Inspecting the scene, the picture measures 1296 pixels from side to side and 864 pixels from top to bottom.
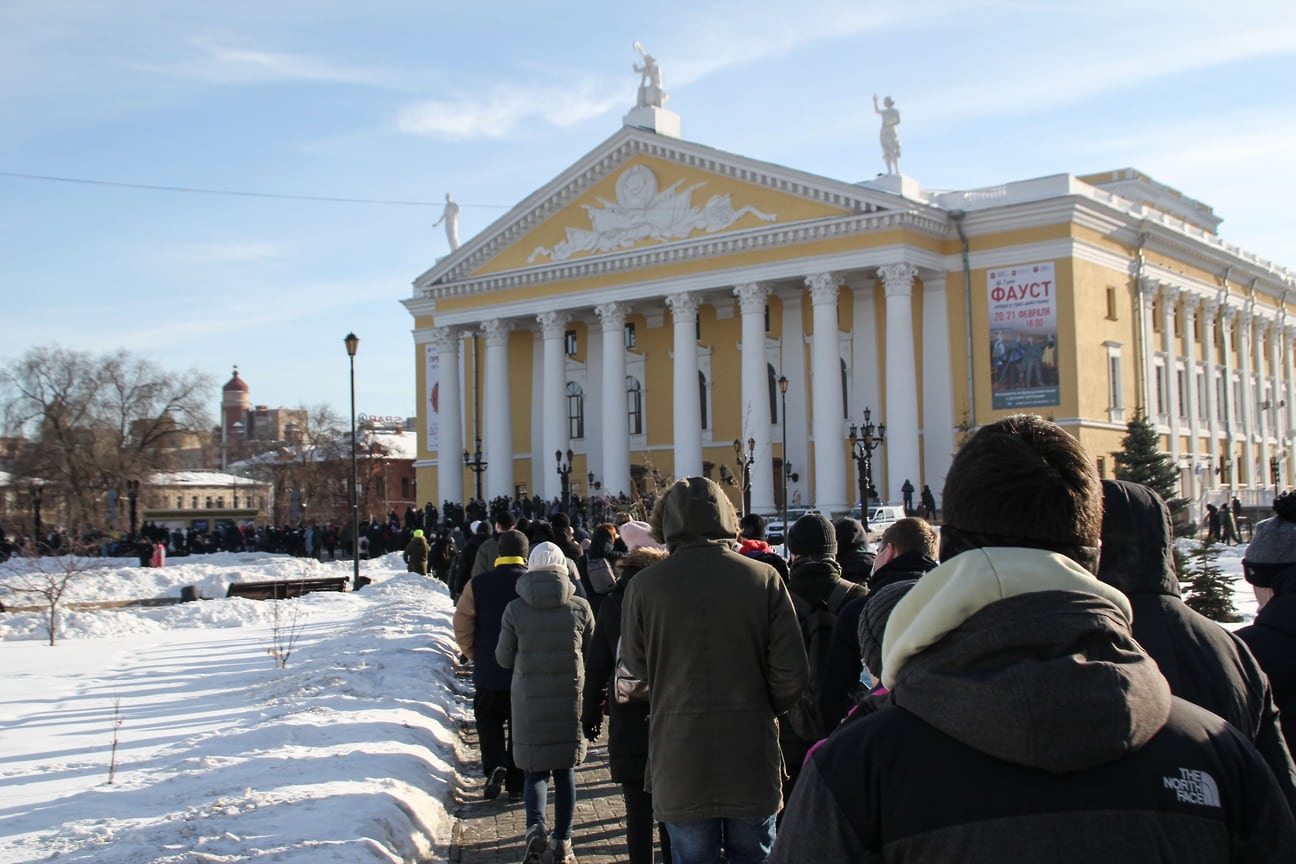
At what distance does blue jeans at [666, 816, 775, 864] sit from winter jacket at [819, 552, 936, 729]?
21.7 inches

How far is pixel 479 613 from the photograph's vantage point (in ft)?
28.6

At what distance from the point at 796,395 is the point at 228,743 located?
38752 millimetres

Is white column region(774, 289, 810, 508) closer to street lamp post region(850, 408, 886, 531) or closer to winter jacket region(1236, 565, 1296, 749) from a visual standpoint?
street lamp post region(850, 408, 886, 531)

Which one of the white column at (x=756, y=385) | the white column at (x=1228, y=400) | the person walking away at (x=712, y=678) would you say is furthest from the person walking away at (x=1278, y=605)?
the white column at (x=1228, y=400)

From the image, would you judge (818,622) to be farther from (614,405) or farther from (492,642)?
(614,405)

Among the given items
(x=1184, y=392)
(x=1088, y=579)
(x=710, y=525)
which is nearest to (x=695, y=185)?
(x=1184, y=392)

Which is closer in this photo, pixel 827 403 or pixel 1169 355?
pixel 827 403

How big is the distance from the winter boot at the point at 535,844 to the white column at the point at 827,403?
3512 cm

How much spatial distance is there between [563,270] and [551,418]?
627 cm

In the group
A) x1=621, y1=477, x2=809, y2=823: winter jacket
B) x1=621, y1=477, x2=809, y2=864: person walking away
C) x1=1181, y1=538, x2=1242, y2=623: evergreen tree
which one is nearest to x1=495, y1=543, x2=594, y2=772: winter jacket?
x1=621, y1=477, x2=809, y2=864: person walking away

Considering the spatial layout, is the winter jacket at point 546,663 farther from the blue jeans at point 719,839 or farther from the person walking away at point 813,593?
the blue jeans at point 719,839

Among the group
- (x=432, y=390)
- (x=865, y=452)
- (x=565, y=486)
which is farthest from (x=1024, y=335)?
(x=432, y=390)

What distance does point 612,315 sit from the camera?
48.0 m

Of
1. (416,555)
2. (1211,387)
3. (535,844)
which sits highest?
(1211,387)
